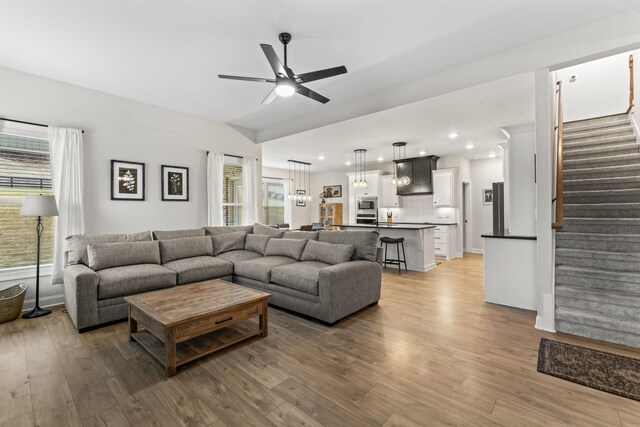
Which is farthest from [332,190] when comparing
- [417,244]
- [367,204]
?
[417,244]

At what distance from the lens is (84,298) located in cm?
293

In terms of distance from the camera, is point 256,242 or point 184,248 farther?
point 256,242

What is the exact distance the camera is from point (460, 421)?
168 cm

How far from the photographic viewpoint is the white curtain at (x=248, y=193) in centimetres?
597

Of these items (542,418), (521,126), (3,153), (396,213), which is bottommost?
(542,418)

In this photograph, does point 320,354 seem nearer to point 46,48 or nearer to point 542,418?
point 542,418

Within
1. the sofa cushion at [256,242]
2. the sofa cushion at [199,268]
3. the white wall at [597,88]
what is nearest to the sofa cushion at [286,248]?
the sofa cushion at [256,242]

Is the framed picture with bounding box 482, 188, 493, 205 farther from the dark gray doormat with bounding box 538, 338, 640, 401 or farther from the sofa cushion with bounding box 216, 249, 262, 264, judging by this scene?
the sofa cushion with bounding box 216, 249, 262, 264

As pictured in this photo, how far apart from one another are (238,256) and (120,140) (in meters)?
2.56

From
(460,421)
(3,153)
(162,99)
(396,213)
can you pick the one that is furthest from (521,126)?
(3,153)

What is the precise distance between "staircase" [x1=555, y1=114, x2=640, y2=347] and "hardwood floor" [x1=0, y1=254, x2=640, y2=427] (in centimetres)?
25

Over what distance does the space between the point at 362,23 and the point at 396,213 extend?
6596 millimetres

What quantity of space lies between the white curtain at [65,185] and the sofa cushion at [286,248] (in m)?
2.61

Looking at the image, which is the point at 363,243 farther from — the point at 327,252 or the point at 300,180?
the point at 300,180
